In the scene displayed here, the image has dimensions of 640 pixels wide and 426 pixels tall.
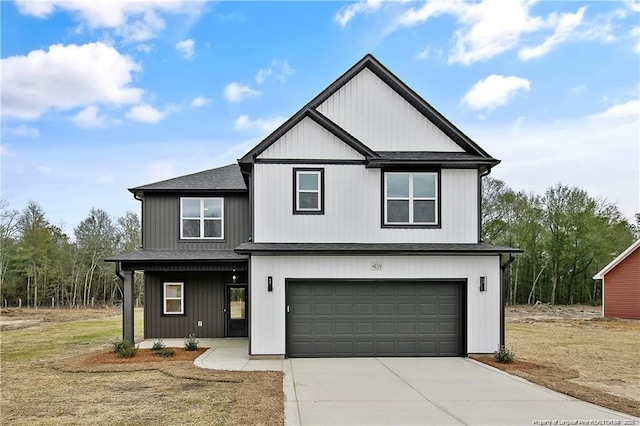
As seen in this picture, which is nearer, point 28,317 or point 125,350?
point 125,350

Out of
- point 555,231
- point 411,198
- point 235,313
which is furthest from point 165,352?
point 555,231

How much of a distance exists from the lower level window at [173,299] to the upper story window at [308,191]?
21.8ft

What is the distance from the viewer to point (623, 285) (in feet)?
101

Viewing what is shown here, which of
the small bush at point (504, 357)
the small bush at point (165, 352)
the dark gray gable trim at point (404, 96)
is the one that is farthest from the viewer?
the dark gray gable trim at point (404, 96)

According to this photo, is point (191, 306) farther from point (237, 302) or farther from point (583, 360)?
point (583, 360)

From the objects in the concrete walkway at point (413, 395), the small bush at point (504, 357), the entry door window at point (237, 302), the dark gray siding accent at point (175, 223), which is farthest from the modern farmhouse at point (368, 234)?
the entry door window at point (237, 302)

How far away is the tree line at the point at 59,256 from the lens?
42.6m

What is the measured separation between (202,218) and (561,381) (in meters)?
12.3

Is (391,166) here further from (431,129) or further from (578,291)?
(578,291)

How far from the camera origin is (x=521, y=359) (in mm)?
14602

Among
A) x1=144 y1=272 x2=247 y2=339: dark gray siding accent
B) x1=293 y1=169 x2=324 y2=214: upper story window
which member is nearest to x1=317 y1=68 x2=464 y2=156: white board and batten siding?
x1=293 y1=169 x2=324 y2=214: upper story window

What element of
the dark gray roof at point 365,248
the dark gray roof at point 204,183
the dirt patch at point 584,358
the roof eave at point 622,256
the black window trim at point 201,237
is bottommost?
the dirt patch at point 584,358

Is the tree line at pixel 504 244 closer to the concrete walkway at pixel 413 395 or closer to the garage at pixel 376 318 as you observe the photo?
the garage at pixel 376 318

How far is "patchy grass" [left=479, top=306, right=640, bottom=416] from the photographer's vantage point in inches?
410
